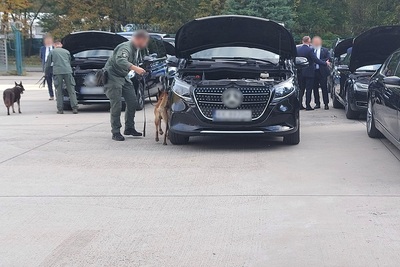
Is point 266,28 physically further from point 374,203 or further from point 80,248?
point 80,248

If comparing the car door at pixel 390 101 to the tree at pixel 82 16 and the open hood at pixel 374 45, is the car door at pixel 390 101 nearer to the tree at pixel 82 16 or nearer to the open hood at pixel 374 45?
the open hood at pixel 374 45

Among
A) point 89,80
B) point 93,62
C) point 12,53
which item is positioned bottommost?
point 12,53

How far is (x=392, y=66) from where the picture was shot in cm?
948

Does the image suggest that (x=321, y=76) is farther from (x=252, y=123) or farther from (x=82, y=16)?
(x=82, y=16)

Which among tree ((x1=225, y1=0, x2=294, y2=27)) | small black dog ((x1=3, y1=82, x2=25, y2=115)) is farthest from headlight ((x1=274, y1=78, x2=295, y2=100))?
tree ((x1=225, y1=0, x2=294, y2=27))

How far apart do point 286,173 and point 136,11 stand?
30702mm

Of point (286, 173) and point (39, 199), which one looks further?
point (286, 173)

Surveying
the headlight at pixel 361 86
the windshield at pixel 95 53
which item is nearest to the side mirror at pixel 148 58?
the windshield at pixel 95 53

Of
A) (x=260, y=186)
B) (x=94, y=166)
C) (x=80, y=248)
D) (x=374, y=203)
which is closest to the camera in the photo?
(x=80, y=248)

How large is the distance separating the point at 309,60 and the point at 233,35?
4.24 metres

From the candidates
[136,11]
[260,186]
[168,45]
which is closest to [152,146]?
[260,186]

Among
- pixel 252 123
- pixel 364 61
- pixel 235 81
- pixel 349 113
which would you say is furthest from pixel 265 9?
pixel 252 123

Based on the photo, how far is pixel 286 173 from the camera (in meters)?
7.79

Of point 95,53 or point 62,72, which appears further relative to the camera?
point 95,53
